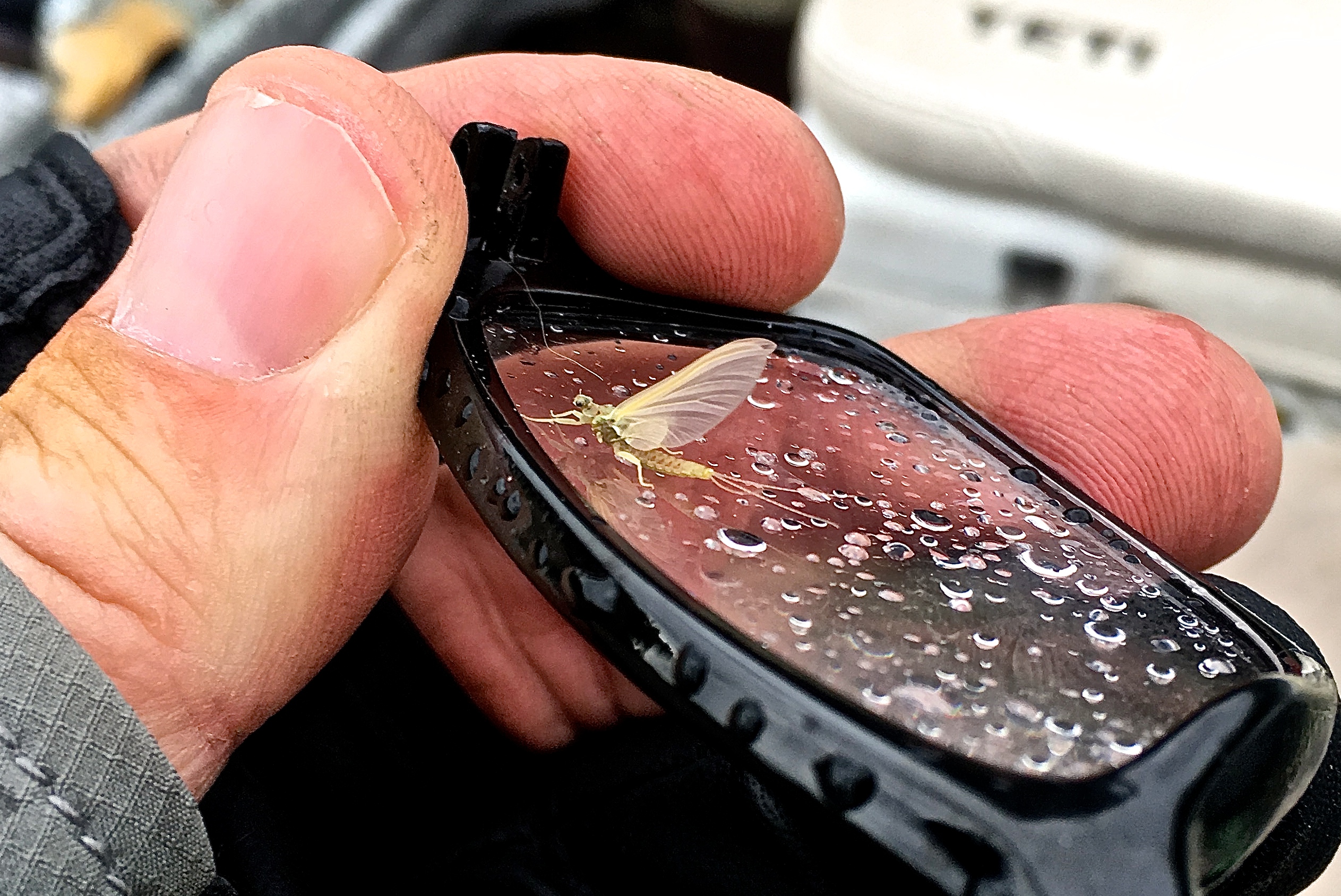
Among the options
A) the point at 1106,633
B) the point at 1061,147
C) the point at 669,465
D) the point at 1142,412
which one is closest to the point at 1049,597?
the point at 1106,633

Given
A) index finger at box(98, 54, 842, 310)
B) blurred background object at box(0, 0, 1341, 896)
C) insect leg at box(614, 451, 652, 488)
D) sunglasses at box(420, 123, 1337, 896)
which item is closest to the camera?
sunglasses at box(420, 123, 1337, 896)

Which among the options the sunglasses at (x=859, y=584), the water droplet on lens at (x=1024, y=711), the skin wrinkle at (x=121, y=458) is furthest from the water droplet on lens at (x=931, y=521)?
the skin wrinkle at (x=121, y=458)

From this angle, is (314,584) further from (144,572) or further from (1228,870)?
(1228,870)

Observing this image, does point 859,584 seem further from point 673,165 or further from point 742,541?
point 673,165

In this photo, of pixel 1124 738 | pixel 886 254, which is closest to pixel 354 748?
pixel 1124 738

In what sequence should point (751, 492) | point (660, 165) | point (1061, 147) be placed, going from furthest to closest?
point (1061, 147) < point (660, 165) < point (751, 492)

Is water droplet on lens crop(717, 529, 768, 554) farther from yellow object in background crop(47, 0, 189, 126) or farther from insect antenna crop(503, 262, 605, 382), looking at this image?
yellow object in background crop(47, 0, 189, 126)

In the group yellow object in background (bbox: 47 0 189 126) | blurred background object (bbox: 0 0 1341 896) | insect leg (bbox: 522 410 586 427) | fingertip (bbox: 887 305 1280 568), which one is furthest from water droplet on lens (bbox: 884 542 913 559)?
yellow object in background (bbox: 47 0 189 126)
